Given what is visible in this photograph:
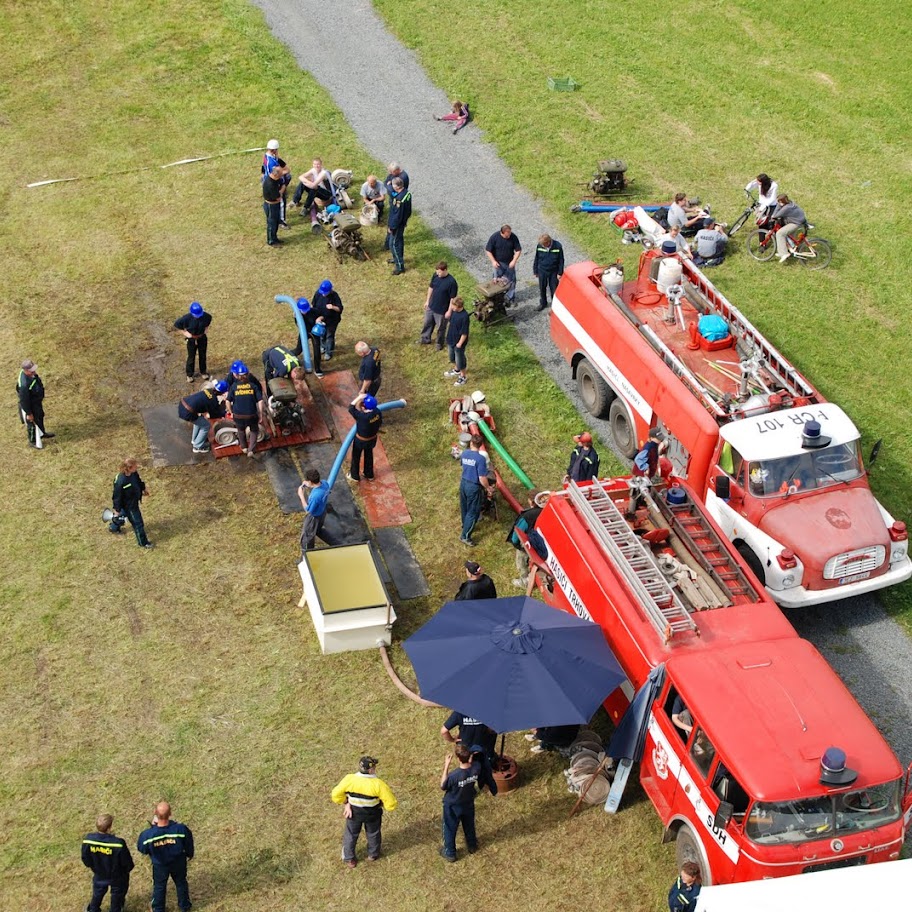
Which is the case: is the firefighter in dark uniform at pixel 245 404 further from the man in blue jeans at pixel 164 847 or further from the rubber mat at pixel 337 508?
the man in blue jeans at pixel 164 847

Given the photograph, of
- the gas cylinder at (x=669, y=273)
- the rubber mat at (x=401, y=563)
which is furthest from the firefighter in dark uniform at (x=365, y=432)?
the gas cylinder at (x=669, y=273)

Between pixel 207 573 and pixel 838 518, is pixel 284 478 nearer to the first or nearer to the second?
pixel 207 573

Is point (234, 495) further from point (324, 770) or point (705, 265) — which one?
point (705, 265)

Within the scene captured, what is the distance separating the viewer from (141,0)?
32.8 metres

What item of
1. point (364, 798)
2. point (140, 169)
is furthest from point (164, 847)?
point (140, 169)

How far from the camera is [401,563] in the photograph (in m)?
17.5

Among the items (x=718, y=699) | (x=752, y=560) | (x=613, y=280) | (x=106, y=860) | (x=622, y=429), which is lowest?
(x=106, y=860)

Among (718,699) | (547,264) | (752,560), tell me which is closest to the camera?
(718,699)

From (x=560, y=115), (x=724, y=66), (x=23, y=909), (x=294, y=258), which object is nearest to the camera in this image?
(x=23, y=909)

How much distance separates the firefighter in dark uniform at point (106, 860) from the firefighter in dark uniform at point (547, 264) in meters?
13.0

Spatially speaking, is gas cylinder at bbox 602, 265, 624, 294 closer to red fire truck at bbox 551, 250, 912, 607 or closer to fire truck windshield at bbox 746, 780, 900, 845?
red fire truck at bbox 551, 250, 912, 607

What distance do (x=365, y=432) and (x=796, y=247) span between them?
10.8m

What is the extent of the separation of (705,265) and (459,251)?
4885 millimetres

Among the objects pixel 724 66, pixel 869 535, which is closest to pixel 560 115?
pixel 724 66
